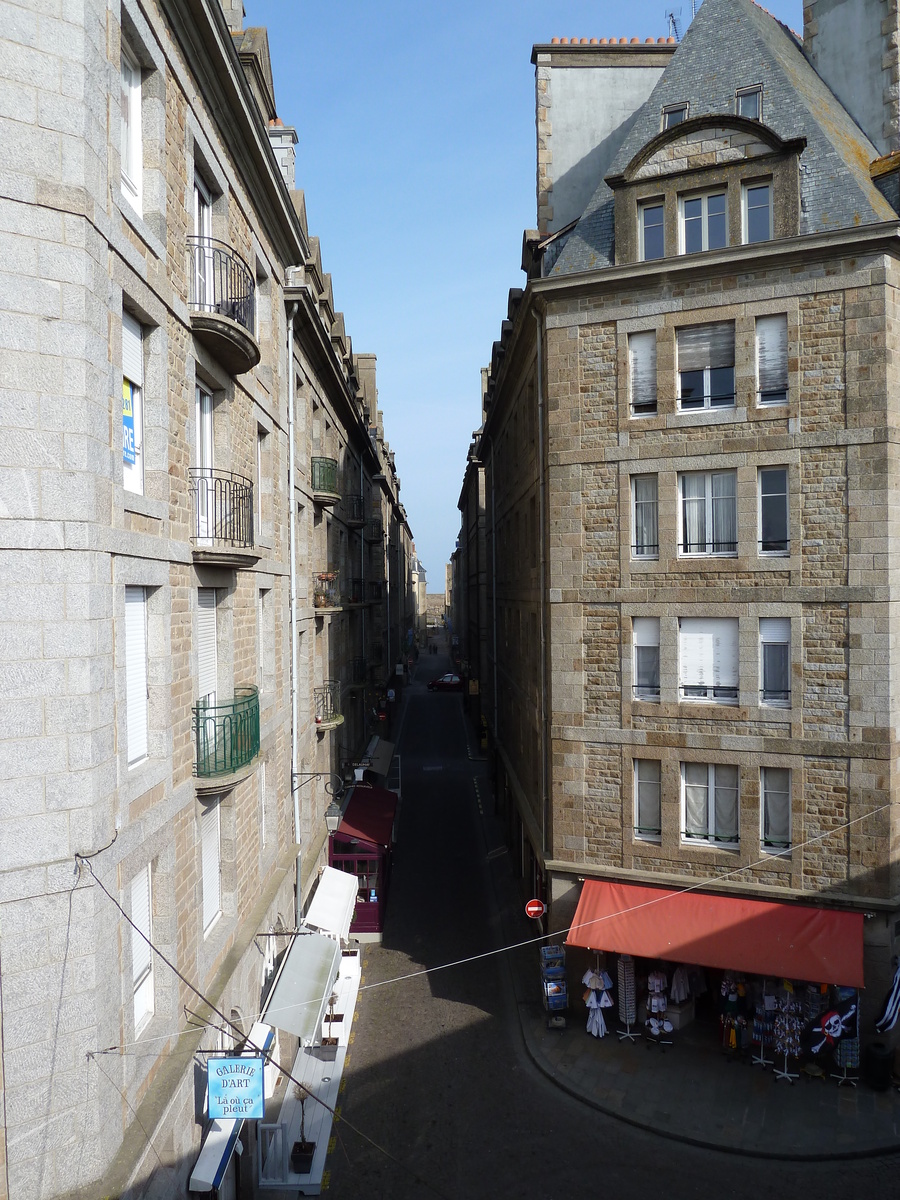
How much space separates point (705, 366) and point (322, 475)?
11.3m

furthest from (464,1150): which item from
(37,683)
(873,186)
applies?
(873,186)

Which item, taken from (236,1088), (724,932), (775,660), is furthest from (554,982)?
(236,1088)

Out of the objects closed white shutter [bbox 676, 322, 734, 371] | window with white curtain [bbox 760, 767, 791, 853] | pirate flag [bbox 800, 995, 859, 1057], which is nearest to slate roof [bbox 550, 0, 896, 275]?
closed white shutter [bbox 676, 322, 734, 371]

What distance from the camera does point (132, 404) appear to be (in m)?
8.91

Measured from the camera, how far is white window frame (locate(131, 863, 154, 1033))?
855 centimetres

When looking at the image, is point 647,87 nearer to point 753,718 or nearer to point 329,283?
point 329,283

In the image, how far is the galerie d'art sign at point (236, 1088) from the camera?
29.2 feet

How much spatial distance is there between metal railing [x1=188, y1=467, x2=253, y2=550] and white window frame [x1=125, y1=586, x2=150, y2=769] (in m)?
2.03

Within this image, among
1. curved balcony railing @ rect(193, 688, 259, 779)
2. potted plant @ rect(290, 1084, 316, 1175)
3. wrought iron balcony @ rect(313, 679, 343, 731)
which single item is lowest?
potted plant @ rect(290, 1084, 316, 1175)

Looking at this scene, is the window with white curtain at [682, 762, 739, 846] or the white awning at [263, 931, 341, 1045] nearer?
the white awning at [263, 931, 341, 1045]

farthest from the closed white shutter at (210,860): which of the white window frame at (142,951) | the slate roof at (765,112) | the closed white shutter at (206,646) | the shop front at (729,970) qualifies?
the slate roof at (765,112)

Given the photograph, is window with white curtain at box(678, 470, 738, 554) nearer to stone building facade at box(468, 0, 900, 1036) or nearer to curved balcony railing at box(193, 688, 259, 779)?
stone building facade at box(468, 0, 900, 1036)

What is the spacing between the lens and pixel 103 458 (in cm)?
748

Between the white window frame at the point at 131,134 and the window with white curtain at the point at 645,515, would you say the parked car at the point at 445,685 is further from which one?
the white window frame at the point at 131,134
